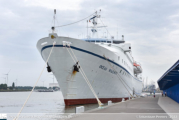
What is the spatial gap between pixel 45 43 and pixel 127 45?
40.9 ft

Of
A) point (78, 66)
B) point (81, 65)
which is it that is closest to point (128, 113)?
point (78, 66)

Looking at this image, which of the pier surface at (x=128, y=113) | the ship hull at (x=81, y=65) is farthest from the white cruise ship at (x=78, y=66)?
the pier surface at (x=128, y=113)

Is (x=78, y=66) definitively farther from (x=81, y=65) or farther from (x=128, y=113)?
(x=128, y=113)

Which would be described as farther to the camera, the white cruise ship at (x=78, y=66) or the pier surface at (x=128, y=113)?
the white cruise ship at (x=78, y=66)

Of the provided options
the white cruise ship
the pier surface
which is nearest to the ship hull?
the white cruise ship

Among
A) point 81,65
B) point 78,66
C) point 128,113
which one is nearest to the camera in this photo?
point 128,113

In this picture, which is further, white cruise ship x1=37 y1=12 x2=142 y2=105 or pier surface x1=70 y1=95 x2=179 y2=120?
white cruise ship x1=37 y1=12 x2=142 y2=105

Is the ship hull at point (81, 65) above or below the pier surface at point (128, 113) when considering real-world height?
above

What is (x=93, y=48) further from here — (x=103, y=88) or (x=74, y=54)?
(x=103, y=88)

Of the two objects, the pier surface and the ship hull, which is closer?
the pier surface

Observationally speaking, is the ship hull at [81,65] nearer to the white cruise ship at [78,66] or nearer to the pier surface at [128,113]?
the white cruise ship at [78,66]

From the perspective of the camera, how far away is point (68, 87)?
A: 60.0ft

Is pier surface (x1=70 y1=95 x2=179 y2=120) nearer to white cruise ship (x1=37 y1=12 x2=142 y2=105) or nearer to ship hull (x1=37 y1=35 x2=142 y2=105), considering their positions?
white cruise ship (x1=37 y1=12 x2=142 y2=105)

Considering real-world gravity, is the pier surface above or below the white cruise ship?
below
